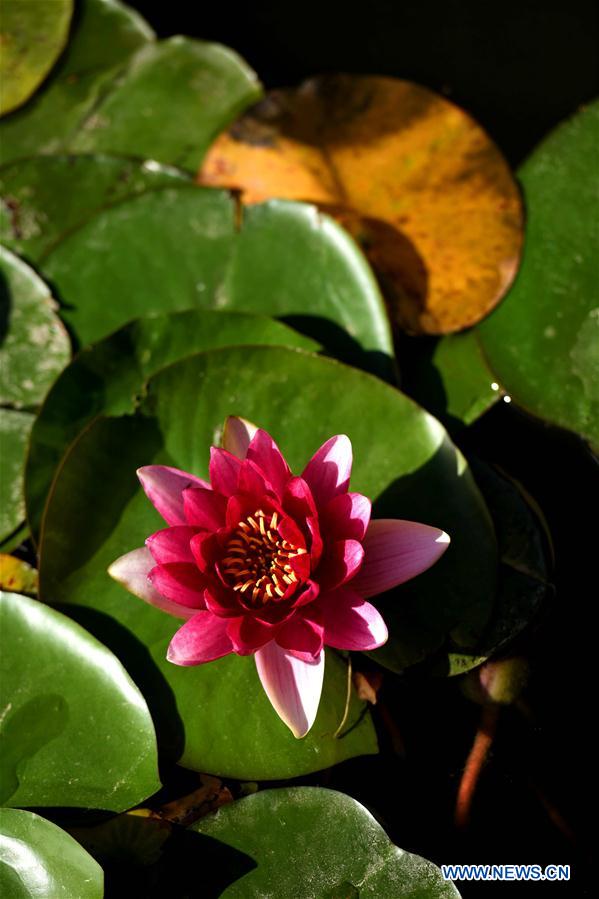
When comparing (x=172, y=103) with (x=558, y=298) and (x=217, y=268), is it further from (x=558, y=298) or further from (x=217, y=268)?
(x=558, y=298)

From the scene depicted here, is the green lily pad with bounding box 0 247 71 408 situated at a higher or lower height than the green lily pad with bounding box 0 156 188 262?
lower

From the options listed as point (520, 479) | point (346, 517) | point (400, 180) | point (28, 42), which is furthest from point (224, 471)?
point (28, 42)

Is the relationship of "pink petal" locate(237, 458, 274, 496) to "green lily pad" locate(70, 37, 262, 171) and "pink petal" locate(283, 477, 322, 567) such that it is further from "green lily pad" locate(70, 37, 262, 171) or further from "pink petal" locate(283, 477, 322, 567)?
"green lily pad" locate(70, 37, 262, 171)

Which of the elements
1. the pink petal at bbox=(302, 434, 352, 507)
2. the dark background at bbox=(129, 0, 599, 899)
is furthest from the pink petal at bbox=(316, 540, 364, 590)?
the dark background at bbox=(129, 0, 599, 899)

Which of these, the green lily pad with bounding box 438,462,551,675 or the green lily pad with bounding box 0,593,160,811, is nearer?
the green lily pad with bounding box 0,593,160,811

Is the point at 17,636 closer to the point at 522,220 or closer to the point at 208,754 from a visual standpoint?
the point at 208,754

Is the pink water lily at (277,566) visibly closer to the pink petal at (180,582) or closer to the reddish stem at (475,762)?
the pink petal at (180,582)
